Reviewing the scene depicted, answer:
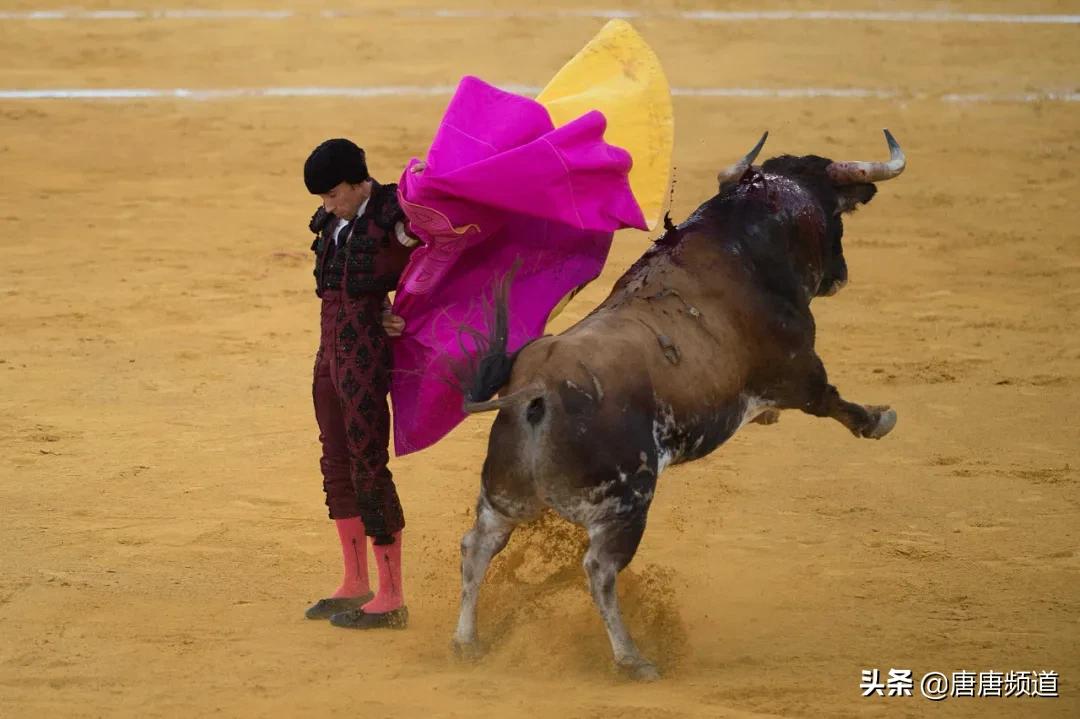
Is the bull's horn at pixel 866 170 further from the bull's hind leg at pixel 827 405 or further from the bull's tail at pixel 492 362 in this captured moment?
the bull's tail at pixel 492 362

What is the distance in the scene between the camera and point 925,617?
5.39 meters

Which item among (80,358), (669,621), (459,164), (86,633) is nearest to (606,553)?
(669,621)

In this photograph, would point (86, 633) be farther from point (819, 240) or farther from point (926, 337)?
point (926, 337)

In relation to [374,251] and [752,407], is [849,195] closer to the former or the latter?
[752,407]

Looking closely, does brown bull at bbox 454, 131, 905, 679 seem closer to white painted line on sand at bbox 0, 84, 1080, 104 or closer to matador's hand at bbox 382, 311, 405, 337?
matador's hand at bbox 382, 311, 405, 337

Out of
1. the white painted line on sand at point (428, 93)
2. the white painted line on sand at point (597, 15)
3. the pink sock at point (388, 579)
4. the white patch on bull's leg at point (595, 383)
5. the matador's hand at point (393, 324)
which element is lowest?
the pink sock at point (388, 579)

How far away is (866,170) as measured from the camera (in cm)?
544

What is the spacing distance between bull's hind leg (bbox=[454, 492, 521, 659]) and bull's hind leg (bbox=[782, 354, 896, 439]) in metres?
1.11

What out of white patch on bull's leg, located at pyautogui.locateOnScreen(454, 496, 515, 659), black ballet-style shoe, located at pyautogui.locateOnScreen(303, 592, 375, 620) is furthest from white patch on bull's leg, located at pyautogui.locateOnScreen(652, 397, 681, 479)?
black ballet-style shoe, located at pyautogui.locateOnScreen(303, 592, 375, 620)

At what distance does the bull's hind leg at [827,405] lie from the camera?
5227 mm

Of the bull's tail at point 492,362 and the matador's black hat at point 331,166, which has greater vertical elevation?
the matador's black hat at point 331,166

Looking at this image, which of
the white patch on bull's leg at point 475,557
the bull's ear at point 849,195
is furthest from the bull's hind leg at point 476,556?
the bull's ear at point 849,195

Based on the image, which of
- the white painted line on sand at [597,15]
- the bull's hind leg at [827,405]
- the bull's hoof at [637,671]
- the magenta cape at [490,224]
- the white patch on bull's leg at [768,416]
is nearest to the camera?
the bull's hoof at [637,671]

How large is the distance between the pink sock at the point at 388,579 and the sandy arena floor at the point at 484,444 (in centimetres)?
11
